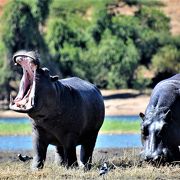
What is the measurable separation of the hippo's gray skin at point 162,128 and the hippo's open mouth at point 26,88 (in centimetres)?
145

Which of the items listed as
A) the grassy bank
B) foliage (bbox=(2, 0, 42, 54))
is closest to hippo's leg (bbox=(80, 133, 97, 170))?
the grassy bank

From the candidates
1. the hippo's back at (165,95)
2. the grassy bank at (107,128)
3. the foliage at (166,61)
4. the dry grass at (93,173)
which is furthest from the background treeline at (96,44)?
the dry grass at (93,173)

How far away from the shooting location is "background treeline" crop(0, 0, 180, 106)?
3897 centimetres

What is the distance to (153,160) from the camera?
944 centimetres

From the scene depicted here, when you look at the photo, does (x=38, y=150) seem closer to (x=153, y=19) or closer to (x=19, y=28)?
(x=19, y=28)

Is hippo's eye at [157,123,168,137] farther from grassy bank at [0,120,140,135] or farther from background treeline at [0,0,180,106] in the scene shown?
background treeline at [0,0,180,106]

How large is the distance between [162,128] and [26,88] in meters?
1.78

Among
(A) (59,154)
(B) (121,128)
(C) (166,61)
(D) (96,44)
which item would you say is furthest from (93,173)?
(C) (166,61)

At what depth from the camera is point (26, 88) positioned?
9.69 metres

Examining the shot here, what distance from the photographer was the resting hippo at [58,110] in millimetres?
9594

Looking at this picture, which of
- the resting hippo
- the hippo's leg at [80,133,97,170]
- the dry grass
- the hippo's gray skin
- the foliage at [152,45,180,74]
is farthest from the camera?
the foliage at [152,45,180,74]

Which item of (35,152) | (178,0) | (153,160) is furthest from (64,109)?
(178,0)

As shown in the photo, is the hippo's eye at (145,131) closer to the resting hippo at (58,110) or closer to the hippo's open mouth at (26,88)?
the resting hippo at (58,110)

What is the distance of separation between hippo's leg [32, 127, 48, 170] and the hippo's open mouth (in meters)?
0.89
